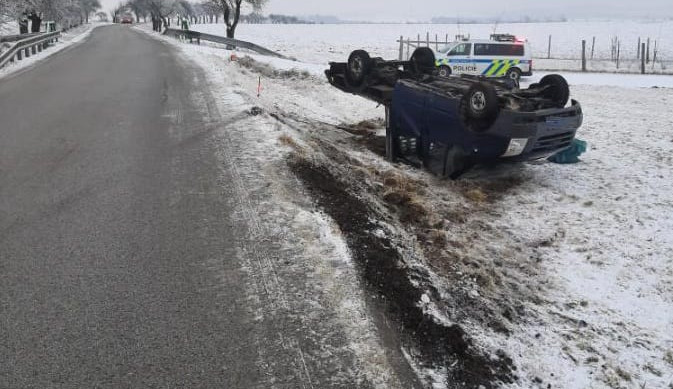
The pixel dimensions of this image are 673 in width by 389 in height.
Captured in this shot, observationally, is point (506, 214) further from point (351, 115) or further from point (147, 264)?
point (351, 115)

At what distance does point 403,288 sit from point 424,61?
6230 millimetres

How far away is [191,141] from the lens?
755 centimetres

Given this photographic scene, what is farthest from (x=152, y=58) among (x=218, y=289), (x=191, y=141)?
(x=218, y=289)

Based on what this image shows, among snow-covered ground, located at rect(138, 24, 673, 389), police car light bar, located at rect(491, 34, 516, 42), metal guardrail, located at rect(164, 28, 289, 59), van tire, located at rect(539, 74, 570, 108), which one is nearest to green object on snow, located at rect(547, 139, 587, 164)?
snow-covered ground, located at rect(138, 24, 673, 389)

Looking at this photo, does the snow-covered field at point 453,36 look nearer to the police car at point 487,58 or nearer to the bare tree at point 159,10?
the police car at point 487,58

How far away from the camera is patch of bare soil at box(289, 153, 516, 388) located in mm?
3021

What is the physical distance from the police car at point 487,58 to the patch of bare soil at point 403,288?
721 inches

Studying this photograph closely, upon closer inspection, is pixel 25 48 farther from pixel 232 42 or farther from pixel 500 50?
pixel 500 50

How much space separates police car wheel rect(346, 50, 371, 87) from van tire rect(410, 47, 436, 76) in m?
0.83

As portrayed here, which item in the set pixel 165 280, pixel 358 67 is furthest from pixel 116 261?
pixel 358 67

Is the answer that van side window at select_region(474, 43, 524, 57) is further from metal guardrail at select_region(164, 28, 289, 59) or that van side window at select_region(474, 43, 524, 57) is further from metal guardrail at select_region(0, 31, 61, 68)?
metal guardrail at select_region(0, 31, 61, 68)

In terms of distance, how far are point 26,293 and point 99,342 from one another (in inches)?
36.7

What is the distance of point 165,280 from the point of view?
3844mm

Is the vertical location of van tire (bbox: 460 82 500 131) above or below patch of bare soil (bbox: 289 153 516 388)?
above
